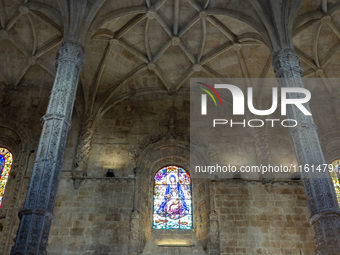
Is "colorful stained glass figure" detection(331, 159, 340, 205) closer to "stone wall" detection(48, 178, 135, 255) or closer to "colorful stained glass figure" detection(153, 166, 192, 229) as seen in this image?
"colorful stained glass figure" detection(153, 166, 192, 229)

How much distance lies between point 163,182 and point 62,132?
597cm

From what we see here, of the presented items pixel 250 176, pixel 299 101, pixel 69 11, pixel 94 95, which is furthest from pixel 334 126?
pixel 69 11

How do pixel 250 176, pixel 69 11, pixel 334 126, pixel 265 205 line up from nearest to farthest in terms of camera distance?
1. pixel 69 11
2. pixel 265 205
3. pixel 250 176
4. pixel 334 126

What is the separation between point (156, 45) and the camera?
15383 millimetres

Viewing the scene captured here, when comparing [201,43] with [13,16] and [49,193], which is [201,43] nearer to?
[13,16]

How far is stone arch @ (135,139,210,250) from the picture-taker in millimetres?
13070

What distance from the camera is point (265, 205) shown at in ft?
43.1

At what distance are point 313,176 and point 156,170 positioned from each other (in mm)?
7091

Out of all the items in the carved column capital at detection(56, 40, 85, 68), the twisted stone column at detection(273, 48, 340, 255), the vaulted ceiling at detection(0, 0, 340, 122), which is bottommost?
the twisted stone column at detection(273, 48, 340, 255)

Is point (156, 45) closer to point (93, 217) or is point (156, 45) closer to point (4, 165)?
point (93, 217)

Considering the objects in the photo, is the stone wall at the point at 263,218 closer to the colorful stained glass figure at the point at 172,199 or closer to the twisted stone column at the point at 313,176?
the colorful stained glass figure at the point at 172,199

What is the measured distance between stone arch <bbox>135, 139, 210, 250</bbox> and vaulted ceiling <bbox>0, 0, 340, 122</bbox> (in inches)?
114

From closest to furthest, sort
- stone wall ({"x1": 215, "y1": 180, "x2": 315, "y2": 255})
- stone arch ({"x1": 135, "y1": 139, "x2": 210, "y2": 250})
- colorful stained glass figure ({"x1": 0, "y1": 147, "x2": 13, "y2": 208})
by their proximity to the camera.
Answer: stone wall ({"x1": 215, "y1": 180, "x2": 315, "y2": 255})
stone arch ({"x1": 135, "y1": 139, "x2": 210, "y2": 250})
colorful stained glass figure ({"x1": 0, "y1": 147, "x2": 13, "y2": 208})

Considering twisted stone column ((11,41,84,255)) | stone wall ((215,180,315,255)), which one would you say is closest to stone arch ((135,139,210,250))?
stone wall ((215,180,315,255))
